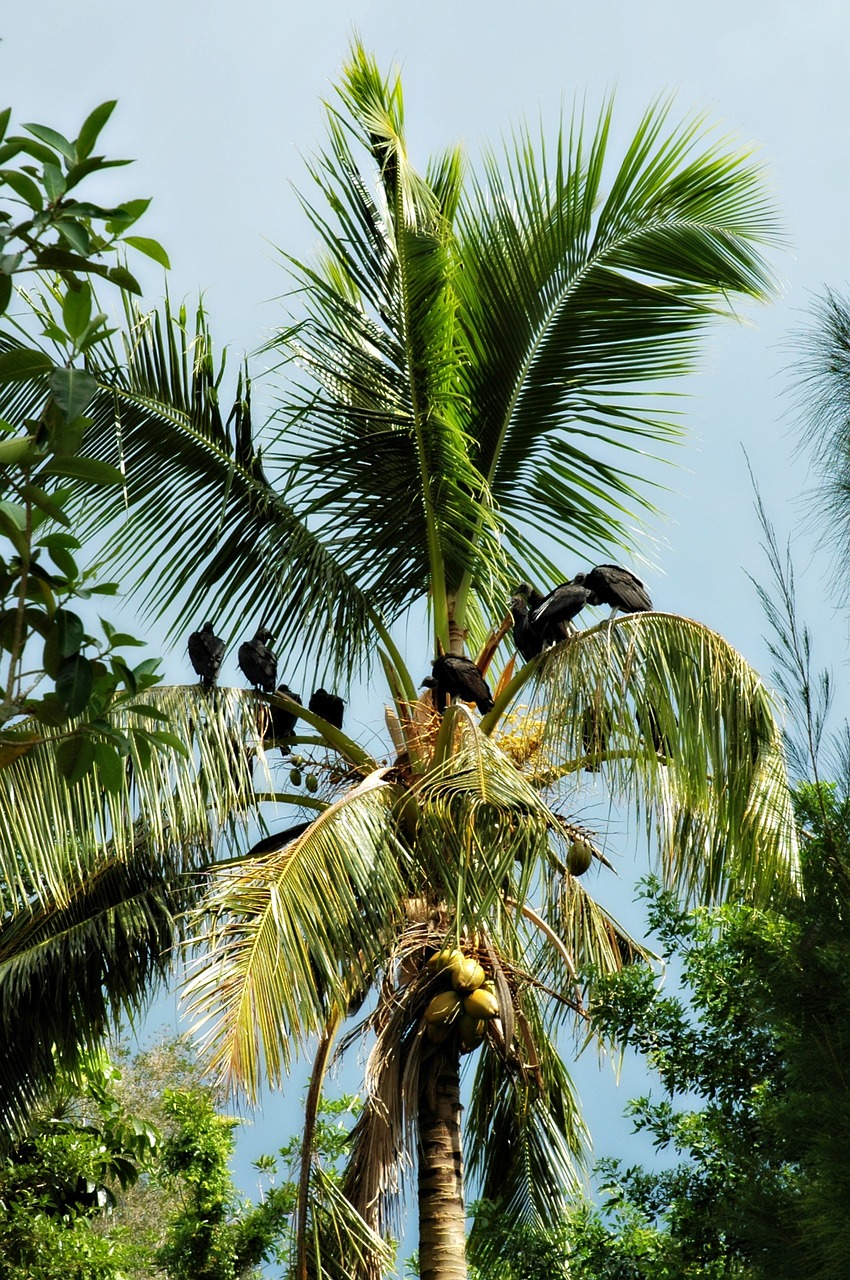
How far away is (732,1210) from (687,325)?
4410 mm

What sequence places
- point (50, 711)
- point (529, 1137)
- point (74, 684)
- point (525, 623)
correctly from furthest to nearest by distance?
point (529, 1137)
point (525, 623)
point (50, 711)
point (74, 684)

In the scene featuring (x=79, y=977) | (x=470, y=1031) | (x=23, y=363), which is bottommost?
(x=470, y=1031)

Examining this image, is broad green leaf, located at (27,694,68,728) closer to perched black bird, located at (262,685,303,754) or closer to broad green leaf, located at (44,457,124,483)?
broad green leaf, located at (44,457,124,483)

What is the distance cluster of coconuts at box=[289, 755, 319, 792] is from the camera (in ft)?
19.9

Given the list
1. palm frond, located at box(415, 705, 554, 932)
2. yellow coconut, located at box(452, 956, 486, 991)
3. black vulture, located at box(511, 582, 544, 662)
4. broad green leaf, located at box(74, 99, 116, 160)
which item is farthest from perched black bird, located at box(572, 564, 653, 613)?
broad green leaf, located at box(74, 99, 116, 160)

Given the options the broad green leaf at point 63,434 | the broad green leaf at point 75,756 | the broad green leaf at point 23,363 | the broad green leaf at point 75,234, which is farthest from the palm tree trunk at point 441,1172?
the broad green leaf at point 75,234

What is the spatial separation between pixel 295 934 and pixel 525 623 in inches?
66.5

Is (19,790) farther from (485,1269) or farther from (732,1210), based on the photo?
(485,1269)

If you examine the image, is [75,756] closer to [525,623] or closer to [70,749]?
[70,749]

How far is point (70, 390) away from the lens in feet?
7.14

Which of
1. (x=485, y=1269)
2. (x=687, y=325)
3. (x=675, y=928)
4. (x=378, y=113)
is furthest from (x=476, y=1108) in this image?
(x=378, y=113)

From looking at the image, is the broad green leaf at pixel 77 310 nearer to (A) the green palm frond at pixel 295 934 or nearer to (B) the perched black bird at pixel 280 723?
(A) the green palm frond at pixel 295 934

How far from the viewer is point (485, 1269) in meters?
6.53

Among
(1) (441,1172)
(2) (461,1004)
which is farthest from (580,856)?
(1) (441,1172)
